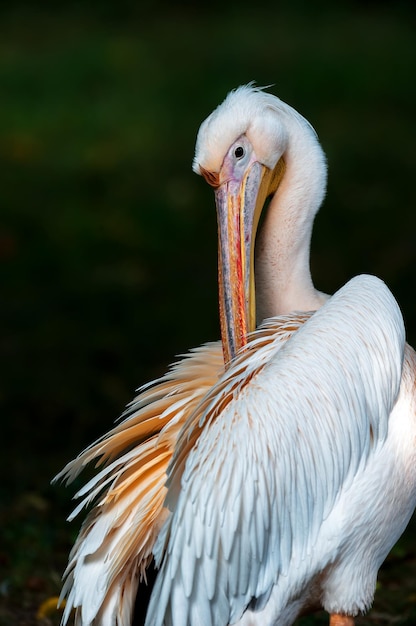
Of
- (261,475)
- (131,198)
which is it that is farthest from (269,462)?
(131,198)

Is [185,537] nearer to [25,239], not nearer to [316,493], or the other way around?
[316,493]

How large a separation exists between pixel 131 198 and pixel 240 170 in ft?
18.4

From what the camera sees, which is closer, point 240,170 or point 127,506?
point 127,506

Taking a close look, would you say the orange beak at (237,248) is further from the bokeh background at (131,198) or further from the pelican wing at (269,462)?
the bokeh background at (131,198)

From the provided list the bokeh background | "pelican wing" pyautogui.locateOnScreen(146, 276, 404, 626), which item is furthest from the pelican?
the bokeh background

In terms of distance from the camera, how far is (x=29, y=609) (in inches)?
155

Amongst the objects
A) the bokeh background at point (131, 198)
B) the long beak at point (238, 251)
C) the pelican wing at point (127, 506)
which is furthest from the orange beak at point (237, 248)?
the bokeh background at point (131, 198)

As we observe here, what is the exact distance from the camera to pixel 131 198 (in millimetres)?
8867

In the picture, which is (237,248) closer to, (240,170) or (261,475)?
(240,170)

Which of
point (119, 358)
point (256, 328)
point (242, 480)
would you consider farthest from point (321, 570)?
point (119, 358)

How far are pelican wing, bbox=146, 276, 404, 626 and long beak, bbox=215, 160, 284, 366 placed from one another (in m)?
0.23

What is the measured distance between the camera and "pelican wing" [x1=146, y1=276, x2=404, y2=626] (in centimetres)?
277

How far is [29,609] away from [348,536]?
1.46 m

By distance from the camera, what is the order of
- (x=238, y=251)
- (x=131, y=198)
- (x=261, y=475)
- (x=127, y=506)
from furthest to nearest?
(x=131, y=198)
(x=238, y=251)
(x=127, y=506)
(x=261, y=475)
